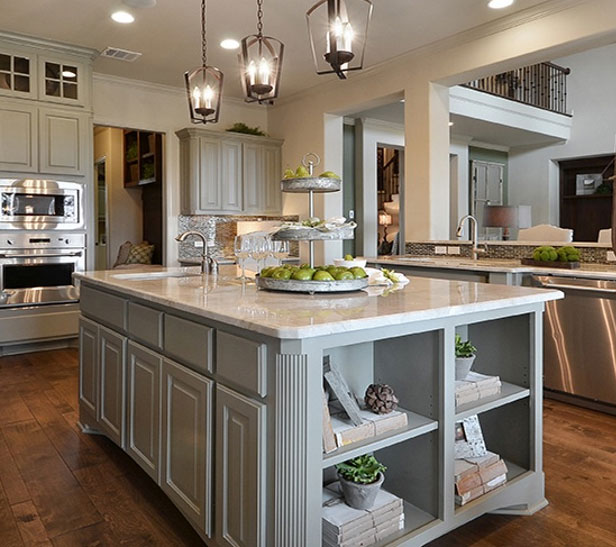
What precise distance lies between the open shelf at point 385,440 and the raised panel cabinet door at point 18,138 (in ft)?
14.3

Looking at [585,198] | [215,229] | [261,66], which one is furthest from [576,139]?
[261,66]

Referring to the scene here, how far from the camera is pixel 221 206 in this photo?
6340 mm

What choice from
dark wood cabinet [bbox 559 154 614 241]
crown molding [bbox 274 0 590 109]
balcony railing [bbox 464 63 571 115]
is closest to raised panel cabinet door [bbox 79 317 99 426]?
crown molding [bbox 274 0 590 109]

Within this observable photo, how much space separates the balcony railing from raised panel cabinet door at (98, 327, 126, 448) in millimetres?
6286

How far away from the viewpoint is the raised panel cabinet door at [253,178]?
257 inches

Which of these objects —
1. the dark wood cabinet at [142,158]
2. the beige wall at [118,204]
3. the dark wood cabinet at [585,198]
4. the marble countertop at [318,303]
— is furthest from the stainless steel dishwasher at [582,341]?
the dark wood cabinet at [585,198]

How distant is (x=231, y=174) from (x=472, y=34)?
121 inches

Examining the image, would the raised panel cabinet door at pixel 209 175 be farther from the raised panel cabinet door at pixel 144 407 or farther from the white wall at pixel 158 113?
the raised panel cabinet door at pixel 144 407

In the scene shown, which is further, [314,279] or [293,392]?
[314,279]

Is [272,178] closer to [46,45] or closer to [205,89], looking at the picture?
[46,45]

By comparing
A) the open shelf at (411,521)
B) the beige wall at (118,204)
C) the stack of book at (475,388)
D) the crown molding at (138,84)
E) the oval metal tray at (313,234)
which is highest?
the crown molding at (138,84)

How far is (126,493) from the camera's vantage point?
2273 mm

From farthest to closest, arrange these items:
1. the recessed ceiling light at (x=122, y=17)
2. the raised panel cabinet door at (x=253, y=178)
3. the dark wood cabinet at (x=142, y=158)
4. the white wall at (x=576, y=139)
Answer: the white wall at (x=576, y=139) < the dark wood cabinet at (x=142, y=158) < the raised panel cabinet door at (x=253, y=178) < the recessed ceiling light at (x=122, y=17)

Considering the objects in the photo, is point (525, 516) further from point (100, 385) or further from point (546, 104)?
point (546, 104)
